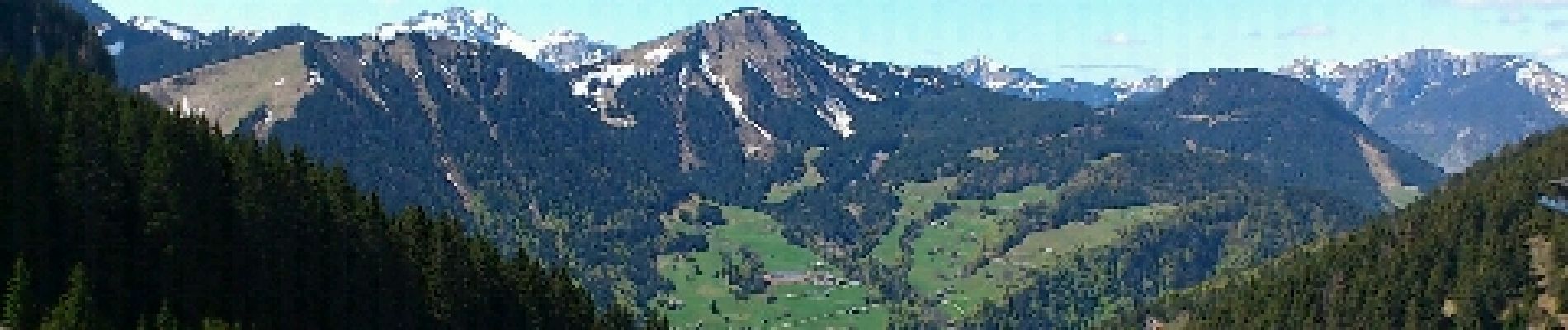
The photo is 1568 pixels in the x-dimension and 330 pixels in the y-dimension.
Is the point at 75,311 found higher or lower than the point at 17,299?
lower

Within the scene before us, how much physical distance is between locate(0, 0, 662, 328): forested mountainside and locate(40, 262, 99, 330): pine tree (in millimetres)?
540

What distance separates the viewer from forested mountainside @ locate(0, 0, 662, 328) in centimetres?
11762

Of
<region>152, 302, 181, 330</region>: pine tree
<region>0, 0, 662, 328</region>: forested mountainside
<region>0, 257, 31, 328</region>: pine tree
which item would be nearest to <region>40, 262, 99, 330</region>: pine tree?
<region>0, 0, 662, 328</region>: forested mountainside

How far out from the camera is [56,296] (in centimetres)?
11012

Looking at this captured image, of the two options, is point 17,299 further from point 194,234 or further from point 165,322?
point 194,234

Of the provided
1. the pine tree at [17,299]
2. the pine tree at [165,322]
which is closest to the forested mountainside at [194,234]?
the pine tree at [17,299]

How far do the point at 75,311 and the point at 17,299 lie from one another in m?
5.07

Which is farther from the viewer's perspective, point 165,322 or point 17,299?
point 165,322

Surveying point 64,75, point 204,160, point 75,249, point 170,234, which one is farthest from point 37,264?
point 64,75

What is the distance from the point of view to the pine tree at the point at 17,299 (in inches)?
3521

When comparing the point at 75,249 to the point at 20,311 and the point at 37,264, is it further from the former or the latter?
the point at 20,311

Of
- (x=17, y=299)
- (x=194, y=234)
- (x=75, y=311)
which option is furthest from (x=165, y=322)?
(x=194, y=234)

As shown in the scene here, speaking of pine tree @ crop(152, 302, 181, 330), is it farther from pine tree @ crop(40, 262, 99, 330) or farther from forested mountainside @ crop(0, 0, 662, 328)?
pine tree @ crop(40, 262, 99, 330)

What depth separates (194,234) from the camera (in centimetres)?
12769
